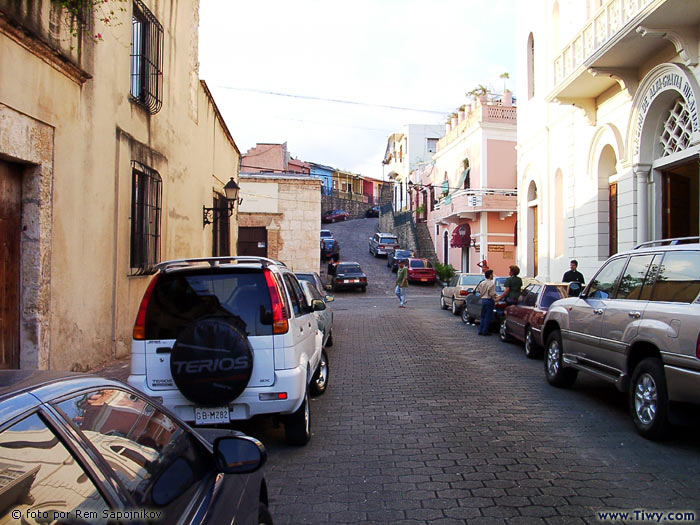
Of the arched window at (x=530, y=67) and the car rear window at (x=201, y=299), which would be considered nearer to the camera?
the car rear window at (x=201, y=299)

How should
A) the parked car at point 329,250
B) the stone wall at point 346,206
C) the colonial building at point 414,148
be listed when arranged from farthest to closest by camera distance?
the stone wall at point 346,206 < the colonial building at point 414,148 < the parked car at point 329,250

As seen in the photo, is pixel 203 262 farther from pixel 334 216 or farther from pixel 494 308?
pixel 334 216

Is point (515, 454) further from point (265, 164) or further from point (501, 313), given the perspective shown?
point (265, 164)

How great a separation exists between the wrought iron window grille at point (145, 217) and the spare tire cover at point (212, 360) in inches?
226

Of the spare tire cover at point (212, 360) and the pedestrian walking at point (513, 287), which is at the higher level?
the pedestrian walking at point (513, 287)

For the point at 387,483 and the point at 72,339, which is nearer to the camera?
the point at 387,483

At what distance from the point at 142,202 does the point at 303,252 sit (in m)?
20.4

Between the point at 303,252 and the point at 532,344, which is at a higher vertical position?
the point at 303,252

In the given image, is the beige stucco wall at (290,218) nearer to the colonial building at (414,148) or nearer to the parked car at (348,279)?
the parked car at (348,279)

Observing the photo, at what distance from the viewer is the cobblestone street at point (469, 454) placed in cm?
412

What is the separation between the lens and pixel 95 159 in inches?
342

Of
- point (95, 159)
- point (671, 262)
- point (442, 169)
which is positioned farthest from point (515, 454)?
point (442, 169)

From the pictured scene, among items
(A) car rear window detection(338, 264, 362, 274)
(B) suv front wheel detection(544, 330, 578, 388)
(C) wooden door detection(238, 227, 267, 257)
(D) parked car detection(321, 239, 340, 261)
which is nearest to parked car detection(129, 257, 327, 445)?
(B) suv front wheel detection(544, 330, 578, 388)

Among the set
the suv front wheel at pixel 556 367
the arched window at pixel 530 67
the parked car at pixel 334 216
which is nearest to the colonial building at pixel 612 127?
the arched window at pixel 530 67
